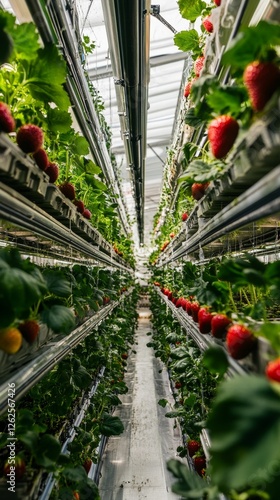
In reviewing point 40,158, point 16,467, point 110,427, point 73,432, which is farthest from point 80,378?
point 40,158

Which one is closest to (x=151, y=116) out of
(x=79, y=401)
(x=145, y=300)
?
(x=79, y=401)

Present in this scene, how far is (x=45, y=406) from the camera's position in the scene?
2373mm

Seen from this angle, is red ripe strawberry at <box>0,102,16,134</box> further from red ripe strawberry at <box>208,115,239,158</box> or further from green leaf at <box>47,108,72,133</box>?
red ripe strawberry at <box>208,115,239,158</box>

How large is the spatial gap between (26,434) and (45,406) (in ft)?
3.63

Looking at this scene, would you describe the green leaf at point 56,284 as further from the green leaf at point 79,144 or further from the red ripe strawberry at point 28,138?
the green leaf at point 79,144

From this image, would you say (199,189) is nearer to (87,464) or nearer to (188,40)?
(188,40)

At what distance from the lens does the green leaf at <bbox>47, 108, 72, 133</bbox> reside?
164 cm

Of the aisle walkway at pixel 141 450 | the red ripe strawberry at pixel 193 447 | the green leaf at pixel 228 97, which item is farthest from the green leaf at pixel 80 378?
the green leaf at pixel 228 97

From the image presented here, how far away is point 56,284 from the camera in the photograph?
1450 mm

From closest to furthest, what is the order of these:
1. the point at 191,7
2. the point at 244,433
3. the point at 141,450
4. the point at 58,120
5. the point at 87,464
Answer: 1. the point at 244,433
2. the point at 58,120
3. the point at 191,7
4. the point at 87,464
5. the point at 141,450

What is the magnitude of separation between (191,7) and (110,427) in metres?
2.81

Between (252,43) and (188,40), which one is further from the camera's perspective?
(188,40)

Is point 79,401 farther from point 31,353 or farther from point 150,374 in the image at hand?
point 150,374

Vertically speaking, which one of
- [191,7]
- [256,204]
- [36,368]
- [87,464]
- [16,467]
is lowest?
[87,464]
